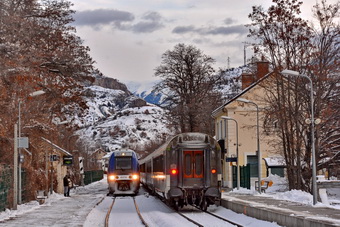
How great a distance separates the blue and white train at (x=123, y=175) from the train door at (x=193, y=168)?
17.1 m

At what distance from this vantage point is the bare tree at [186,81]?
60719mm

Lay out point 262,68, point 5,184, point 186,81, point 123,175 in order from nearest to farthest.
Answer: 1. point 5,184
2. point 262,68
3. point 123,175
4. point 186,81

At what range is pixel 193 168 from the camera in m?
27.8

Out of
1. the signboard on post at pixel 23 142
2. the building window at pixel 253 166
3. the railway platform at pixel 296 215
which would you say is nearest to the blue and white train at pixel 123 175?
the building window at pixel 253 166

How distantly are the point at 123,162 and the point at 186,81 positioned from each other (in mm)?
18406

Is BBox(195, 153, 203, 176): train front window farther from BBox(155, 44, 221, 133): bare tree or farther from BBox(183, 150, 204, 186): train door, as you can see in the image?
BBox(155, 44, 221, 133): bare tree

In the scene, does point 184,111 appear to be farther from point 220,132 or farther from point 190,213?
point 190,213

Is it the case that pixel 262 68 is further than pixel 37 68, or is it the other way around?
pixel 262 68

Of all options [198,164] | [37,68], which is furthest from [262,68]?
[37,68]

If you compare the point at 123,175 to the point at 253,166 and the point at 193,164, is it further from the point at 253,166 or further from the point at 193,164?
the point at 193,164

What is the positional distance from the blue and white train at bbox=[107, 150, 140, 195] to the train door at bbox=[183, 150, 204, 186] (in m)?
17.1

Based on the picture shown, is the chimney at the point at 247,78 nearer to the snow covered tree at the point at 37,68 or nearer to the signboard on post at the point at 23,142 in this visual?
the snow covered tree at the point at 37,68

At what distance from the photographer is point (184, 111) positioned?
5916 cm

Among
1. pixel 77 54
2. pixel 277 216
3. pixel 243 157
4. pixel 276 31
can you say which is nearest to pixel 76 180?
pixel 243 157
